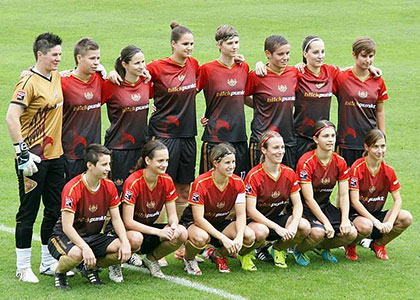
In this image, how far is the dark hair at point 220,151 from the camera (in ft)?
29.0

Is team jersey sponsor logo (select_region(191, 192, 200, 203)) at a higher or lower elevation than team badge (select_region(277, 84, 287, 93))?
lower

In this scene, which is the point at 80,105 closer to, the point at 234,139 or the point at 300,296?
the point at 234,139

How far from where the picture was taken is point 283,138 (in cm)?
973

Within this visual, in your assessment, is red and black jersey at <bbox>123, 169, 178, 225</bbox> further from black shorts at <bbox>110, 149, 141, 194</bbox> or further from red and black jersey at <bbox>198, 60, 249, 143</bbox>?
red and black jersey at <bbox>198, 60, 249, 143</bbox>

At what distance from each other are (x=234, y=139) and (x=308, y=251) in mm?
1484

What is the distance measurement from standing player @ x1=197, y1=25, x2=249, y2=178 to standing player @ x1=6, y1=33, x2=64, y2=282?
1.79 metres

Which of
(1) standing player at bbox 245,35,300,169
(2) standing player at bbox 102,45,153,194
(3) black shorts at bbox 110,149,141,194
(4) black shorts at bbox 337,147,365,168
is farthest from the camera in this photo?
(4) black shorts at bbox 337,147,365,168

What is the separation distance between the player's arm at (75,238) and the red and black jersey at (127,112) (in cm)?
129

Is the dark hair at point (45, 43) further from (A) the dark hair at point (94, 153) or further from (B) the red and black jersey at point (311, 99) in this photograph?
(B) the red and black jersey at point (311, 99)

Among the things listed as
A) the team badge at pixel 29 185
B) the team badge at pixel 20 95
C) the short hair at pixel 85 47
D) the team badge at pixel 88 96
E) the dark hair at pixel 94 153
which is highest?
the short hair at pixel 85 47

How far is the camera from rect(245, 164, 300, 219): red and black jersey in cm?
914

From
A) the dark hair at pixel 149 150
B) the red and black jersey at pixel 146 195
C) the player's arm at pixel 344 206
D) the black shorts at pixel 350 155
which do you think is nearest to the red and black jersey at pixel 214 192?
the red and black jersey at pixel 146 195

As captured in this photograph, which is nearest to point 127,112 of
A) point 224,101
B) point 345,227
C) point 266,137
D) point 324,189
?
point 224,101

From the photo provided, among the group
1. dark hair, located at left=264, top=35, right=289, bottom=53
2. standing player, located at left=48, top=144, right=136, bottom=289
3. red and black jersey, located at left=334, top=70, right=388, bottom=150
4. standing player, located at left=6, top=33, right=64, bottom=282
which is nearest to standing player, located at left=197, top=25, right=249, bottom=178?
dark hair, located at left=264, top=35, right=289, bottom=53
